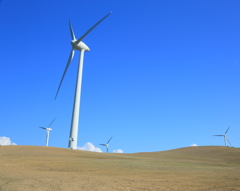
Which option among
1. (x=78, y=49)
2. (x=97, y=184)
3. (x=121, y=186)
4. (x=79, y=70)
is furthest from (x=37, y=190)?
(x=78, y=49)

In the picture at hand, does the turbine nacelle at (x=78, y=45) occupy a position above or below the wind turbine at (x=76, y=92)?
above

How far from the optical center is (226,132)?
79.8 meters

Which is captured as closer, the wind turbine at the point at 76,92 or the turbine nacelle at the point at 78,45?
the wind turbine at the point at 76,92

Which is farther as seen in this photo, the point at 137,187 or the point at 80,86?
the point at 80,86

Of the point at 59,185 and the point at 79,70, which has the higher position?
the point at 79,70

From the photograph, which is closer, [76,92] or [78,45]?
[76,92]

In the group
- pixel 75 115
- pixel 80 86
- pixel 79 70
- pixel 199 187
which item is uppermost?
pixel 79 70

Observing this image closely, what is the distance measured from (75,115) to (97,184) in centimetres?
3119

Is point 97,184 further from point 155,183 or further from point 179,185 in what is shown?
point 179,185

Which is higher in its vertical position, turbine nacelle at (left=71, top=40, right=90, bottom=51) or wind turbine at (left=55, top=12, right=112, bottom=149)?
turbine nacelle at (left=71, top=40, right=90, bottom=51)

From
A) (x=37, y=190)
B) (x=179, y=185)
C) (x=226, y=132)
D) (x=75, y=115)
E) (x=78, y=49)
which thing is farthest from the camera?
(x=226, y=132)

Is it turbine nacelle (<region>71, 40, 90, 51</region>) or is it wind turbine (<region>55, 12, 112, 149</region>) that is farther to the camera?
turbine nacelle (<region>71, 40, 90, 51</region>)

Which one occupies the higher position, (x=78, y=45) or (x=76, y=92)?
(x=78, y=45)

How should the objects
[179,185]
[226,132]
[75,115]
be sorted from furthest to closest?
[226,132] < [75,115] < [179,185]
